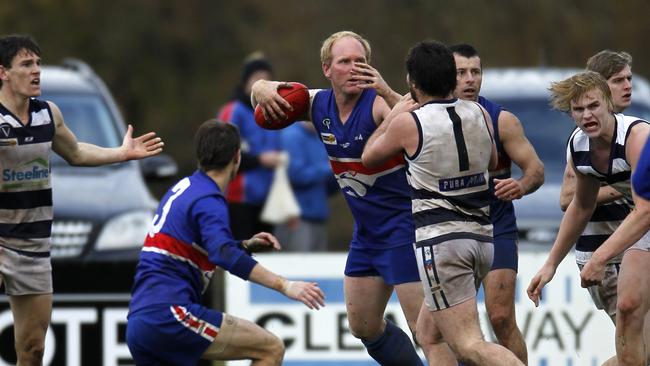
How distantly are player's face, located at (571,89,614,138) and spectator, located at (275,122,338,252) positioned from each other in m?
5.94

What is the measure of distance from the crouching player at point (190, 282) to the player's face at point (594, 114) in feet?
5.92

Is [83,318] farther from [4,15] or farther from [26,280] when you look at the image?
[4,15]

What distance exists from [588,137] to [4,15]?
559 inches

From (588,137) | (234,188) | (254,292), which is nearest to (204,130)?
(588,137)

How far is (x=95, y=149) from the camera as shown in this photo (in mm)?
9227

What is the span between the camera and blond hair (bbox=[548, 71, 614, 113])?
8047mm

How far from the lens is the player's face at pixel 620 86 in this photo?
8539mm

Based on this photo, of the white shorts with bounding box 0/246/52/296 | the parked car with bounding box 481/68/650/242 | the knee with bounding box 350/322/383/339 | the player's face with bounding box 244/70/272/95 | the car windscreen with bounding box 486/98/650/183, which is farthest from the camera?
the player's face with bounding box 244/70/272/95

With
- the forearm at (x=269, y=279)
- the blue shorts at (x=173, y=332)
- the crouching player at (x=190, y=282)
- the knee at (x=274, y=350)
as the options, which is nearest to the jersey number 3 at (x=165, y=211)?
the crouching player at (x=190, y=282)

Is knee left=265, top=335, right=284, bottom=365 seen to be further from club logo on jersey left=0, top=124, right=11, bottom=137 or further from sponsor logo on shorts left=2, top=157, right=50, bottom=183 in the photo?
club logo on jersey left=0, top=124, right=11, bottom=137

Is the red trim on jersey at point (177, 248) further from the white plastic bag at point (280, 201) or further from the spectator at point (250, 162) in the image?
the white plastic bag at point (280, 201)

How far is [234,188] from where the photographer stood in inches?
535

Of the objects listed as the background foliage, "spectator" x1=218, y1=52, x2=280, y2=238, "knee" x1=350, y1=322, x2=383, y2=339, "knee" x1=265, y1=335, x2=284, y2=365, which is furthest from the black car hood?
the background foliage

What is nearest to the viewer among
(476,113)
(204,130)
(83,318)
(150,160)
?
(476,113)
